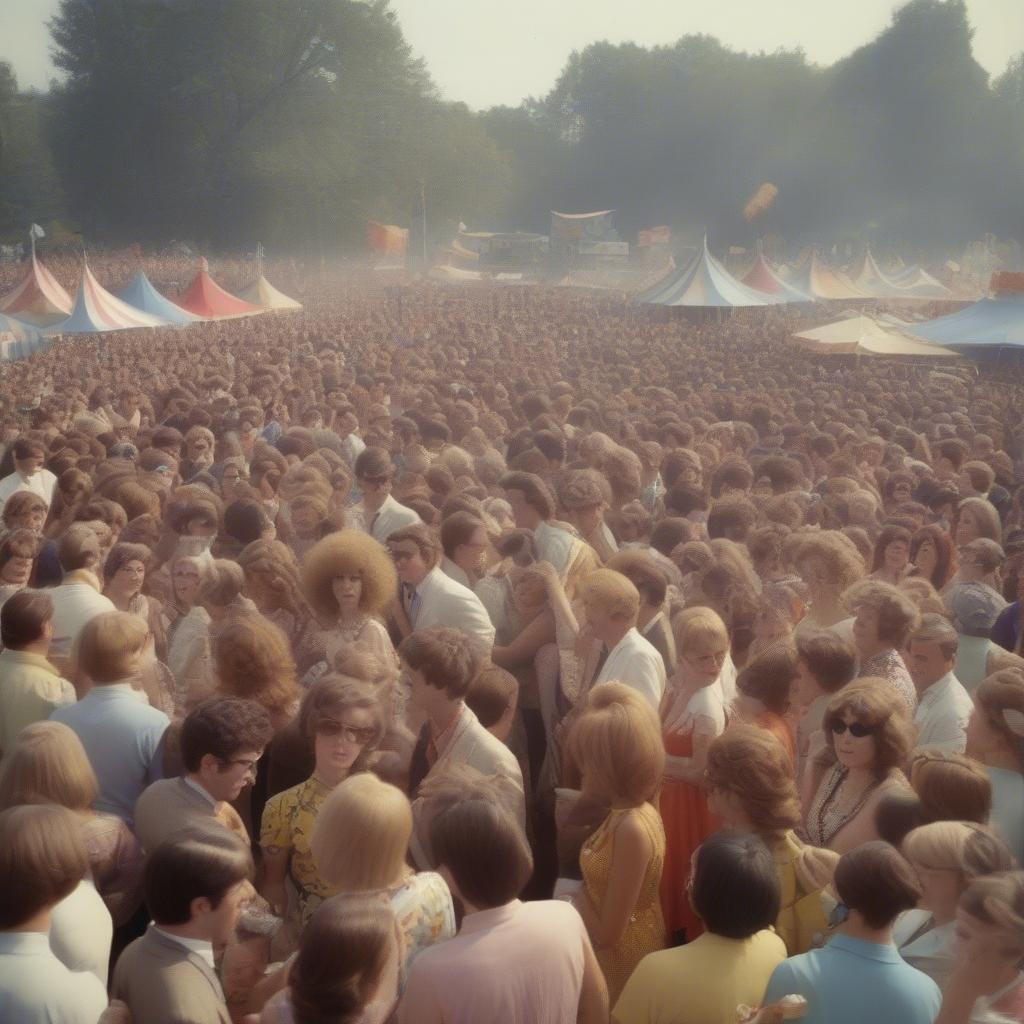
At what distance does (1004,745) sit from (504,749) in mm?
1537

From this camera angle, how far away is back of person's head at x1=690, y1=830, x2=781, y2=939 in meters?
2.81

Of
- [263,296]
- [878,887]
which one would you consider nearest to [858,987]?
[878,887]

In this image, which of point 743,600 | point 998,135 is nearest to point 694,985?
point 743,600

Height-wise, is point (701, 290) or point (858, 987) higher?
point (701, 290)

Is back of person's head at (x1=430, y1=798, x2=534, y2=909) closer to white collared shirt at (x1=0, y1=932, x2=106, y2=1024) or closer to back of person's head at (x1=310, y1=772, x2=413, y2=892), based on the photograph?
back of person's head at (x1=310, y1=772, x2=413, y2=892)

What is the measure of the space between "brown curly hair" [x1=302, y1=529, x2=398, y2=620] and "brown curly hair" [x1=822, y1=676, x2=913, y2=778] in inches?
75.6

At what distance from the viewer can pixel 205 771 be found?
11.4 ft

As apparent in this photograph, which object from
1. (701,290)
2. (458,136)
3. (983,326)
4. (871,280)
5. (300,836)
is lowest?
(300,836)

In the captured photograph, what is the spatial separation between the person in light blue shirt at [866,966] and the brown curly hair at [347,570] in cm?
251

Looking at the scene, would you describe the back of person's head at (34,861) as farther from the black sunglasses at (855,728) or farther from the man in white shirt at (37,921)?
the black sunglasses at (855,728)

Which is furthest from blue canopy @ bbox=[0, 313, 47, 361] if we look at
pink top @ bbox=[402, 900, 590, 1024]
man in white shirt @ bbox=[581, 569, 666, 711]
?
pink top @ bbox=[402, 900, 590, 1024]

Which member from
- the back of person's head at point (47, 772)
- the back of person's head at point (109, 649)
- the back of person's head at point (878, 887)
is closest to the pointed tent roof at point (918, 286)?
the back of person's head at point (109, 649)

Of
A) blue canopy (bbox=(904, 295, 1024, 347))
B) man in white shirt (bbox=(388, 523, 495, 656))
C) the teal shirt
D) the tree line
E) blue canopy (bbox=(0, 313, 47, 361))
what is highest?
the tree line

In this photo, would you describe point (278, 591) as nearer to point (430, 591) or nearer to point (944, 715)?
point (430, 591)
